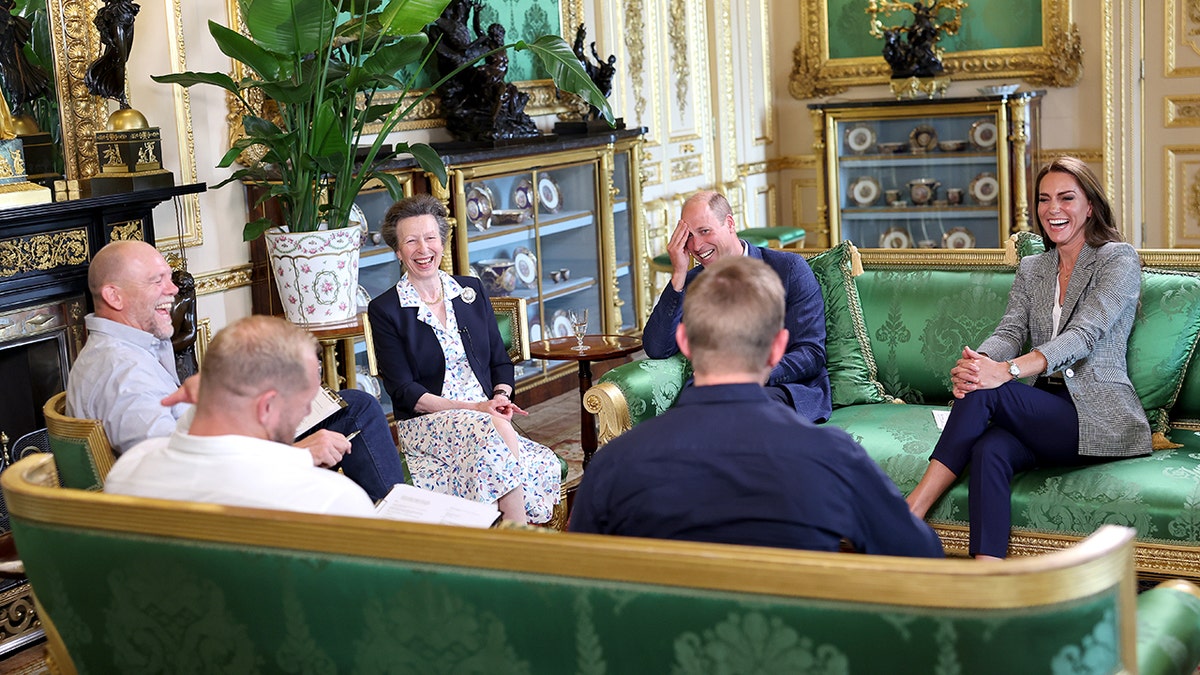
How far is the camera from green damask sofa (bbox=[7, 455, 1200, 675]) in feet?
5.03

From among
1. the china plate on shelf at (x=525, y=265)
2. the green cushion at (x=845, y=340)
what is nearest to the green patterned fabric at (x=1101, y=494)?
the green cushion at (x=845, y=340)

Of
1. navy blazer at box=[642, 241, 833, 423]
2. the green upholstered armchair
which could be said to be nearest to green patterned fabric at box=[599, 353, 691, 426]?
navy blazer at box=[642, 241, 833, 423]

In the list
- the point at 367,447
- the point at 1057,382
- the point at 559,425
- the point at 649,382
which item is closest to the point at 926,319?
the point at 1057,382

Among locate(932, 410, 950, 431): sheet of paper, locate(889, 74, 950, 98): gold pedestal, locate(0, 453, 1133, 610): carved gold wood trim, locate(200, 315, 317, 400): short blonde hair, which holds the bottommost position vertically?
locate(932, 410, 950, 431): sheet of paper

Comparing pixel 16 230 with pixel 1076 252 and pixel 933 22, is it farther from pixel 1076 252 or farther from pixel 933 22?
pixel 933 22

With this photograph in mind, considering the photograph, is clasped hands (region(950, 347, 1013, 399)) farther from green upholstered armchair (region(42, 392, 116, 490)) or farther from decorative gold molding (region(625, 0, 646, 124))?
decorative gold molding (region(625, 0, 646, 124))

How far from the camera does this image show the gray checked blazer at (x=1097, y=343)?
328 cm

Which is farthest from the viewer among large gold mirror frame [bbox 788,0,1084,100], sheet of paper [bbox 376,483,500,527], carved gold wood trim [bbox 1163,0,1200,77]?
large gold mirror frame [bbox 788,0,1084,100]

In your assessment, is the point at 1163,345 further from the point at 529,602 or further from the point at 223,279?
the point at 223,279

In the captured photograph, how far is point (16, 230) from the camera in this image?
3.98 meters

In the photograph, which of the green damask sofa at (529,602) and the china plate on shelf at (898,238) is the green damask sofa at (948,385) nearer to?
the green damask sofa at (529,602)

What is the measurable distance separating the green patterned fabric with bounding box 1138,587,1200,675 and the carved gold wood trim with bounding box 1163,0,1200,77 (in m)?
6.49

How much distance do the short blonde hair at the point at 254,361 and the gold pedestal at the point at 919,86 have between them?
681cm

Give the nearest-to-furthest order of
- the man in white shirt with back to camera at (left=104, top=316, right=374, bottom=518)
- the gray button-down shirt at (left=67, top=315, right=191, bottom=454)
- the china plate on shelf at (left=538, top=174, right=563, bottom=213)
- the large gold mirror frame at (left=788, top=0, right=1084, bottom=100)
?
the man in white shirt with back to camera at (left=104, top=316, right=374, bottom=518) → the gray button-down shirt at (left=67, top=315, right=191, bottom=454) → the china plate on shelf at (left=538, top=174, right=563, bottom=213) → the large gold mirror frame at (left=788, top=0, right=1084, bottom=100)
